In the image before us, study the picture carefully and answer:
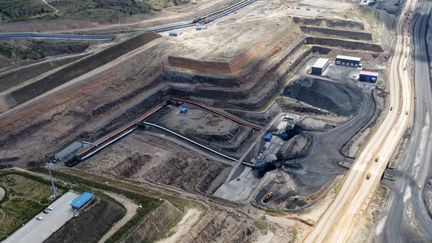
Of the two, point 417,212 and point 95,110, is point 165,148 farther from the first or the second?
point 417,212

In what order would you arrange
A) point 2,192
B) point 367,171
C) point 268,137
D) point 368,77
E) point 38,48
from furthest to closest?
point 38,48 < point 368,77 < point 268,137 < point 367,171 < point 2,192

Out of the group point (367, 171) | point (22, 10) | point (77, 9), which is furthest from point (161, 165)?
point (22, 10)

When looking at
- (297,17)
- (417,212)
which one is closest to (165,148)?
(417,212)

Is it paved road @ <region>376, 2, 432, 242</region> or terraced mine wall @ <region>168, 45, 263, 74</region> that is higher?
terraced mine wall @ <region>168, 45, 263, 74</region>

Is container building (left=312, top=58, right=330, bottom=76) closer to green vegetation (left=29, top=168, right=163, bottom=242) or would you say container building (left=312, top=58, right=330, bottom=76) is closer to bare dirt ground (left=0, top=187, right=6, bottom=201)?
green vegetation (left=29, top=168, right=163, bottom=242)

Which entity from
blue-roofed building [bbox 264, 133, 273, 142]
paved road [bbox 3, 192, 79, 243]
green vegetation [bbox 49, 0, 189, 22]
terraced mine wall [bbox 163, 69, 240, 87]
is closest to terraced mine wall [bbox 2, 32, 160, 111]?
terraced mine wall [bbox 163, 69, 240, 87]

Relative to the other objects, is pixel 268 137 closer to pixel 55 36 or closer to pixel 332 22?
pixel 332 22

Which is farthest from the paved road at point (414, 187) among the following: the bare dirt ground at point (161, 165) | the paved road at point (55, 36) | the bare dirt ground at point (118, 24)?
the paved road at point (55, 36)
